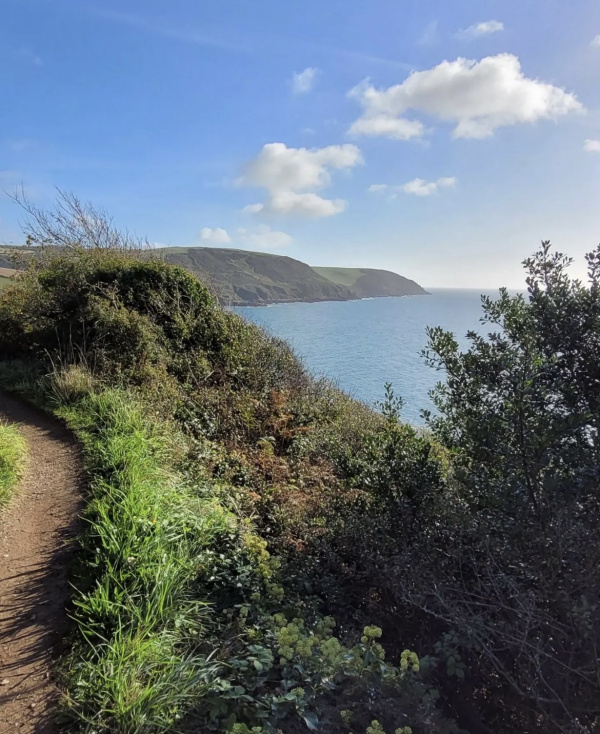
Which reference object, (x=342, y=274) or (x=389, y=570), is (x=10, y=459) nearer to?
(x=389, y=570)

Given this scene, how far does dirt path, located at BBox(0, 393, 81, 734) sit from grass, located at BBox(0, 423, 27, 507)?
0.10m

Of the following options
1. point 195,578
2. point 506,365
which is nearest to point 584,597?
point 506,365

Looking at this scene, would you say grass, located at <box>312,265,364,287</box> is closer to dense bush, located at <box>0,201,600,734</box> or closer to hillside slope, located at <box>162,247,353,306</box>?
hillside slope, located at <box>162,247,353,306</box>

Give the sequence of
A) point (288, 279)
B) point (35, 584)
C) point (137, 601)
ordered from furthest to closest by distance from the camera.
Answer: point (288, 279)
point (35, 584)
point (137, 601)

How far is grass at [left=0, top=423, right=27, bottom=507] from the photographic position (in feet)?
15.0

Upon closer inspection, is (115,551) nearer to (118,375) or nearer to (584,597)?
(584,597)

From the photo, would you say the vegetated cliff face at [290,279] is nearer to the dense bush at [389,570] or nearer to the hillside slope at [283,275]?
the hillside slope at [283,275]

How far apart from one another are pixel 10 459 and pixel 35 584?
2.24 metres

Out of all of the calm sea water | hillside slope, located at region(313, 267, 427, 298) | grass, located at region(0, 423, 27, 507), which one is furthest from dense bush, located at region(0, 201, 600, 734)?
hillside slope, located at region(313, 267, 427, 298)

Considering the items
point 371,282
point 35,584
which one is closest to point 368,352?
point 35,584

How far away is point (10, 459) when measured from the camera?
507 centimetres

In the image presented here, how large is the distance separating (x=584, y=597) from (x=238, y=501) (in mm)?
3523

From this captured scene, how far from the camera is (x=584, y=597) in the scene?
7.49ft

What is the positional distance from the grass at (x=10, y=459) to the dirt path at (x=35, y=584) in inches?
4.0
